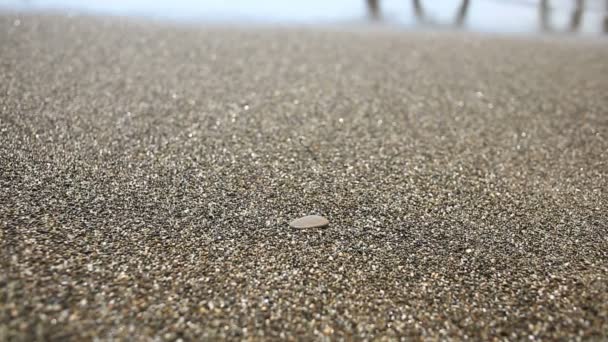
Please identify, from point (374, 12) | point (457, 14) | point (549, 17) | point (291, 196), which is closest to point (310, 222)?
point (291, 196)

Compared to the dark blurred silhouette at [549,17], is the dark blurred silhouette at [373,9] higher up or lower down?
higher up

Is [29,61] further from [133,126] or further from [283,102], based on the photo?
[283,102]

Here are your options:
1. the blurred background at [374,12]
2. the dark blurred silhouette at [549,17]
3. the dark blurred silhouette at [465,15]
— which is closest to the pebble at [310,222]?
the blurred background at [374,12]

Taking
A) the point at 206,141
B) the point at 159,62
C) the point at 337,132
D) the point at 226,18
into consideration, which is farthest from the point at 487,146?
the point at 226,18

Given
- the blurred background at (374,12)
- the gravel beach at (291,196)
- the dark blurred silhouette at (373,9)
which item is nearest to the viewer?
the gravel beach at (291,196)

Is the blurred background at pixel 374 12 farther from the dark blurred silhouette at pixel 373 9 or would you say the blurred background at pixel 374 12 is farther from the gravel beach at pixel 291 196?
the gravel beach at pixel 291 196

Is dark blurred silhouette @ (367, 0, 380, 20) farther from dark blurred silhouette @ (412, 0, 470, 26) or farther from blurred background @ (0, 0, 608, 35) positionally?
dark blurred silhouette @ (412, 0, 470, 26)
